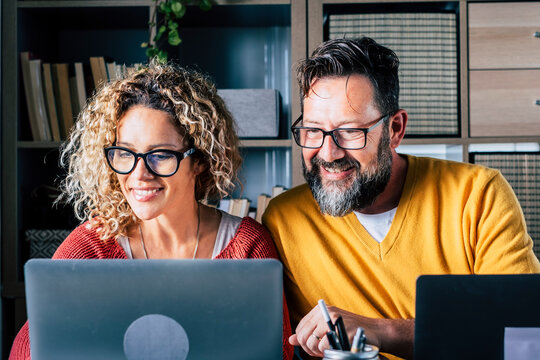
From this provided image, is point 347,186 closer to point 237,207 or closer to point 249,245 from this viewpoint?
point 249,245

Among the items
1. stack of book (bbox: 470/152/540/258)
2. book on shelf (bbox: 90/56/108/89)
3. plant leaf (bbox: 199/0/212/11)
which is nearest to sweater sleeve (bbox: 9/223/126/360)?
book on shelf (bbox: 90/56/108/89)

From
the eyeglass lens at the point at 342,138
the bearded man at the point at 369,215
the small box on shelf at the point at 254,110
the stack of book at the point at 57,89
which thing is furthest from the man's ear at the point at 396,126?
the stack of book at the point at 57,89

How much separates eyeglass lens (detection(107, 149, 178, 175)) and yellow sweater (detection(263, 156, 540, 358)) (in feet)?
1.10

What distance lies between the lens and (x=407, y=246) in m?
1.37

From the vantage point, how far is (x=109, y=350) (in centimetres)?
73

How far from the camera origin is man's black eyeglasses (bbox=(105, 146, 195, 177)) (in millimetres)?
1278

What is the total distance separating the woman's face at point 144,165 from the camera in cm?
129

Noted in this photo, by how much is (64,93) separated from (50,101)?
61mm

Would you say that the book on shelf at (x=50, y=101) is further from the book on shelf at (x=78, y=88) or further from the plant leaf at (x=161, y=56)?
the plant leaf at (x=161, y=56)

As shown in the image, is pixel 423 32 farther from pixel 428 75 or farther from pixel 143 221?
pixel 143 221

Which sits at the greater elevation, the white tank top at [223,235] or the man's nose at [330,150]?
the man's nose at [330,150]

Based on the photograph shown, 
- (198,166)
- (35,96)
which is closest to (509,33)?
(198,166)

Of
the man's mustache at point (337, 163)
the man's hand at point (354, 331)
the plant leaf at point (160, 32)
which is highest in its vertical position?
the plant leaf at point (160, 32)

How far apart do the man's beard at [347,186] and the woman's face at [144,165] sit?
0.34 m
